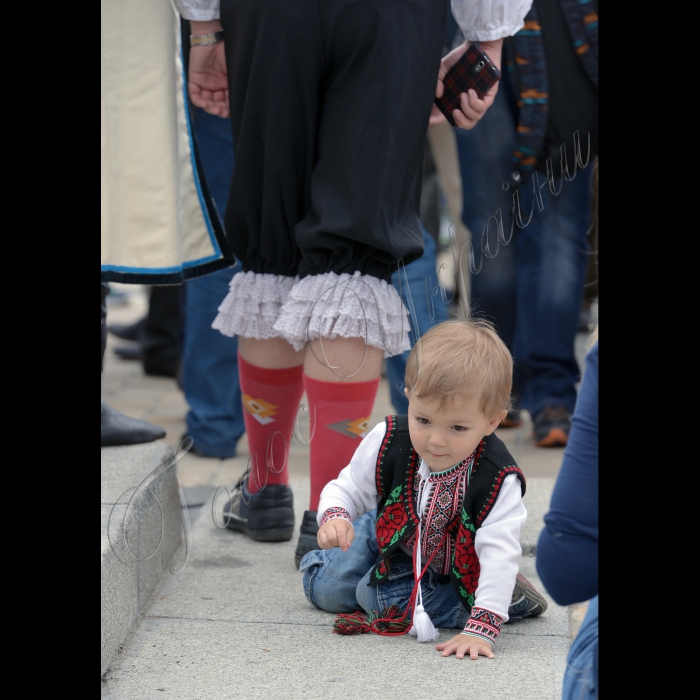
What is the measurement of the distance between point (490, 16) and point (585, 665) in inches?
47.3

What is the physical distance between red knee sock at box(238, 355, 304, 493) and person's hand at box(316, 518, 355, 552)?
45 cm

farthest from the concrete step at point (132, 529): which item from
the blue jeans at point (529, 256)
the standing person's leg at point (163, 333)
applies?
the standing person's leg at point (163, 333)

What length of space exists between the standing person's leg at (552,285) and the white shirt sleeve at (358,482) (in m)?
0.47

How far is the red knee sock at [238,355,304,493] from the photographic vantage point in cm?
205

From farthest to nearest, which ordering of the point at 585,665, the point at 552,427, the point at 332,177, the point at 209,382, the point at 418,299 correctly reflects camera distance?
the point at 209,382, the point at 552,427, the point at 418,299, the point at 332,177, the point at 585,665

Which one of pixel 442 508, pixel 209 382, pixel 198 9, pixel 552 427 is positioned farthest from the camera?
pixel 209 382

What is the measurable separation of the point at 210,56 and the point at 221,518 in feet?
3.34

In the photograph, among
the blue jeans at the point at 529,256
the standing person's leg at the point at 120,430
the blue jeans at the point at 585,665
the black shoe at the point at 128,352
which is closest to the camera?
the blue jeans at the point at 585,665

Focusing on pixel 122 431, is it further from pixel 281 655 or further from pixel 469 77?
pixel 469 77

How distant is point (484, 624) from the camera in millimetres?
1614

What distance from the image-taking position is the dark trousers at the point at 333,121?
5.78ft

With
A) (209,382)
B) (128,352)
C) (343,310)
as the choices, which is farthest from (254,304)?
(128,352)

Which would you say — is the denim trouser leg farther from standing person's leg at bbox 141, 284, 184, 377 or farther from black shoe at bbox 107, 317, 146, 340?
black shoe at bbox 107, 317, 146, 340

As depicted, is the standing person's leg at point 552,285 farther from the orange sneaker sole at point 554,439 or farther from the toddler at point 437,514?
the toddler at point 437,514
